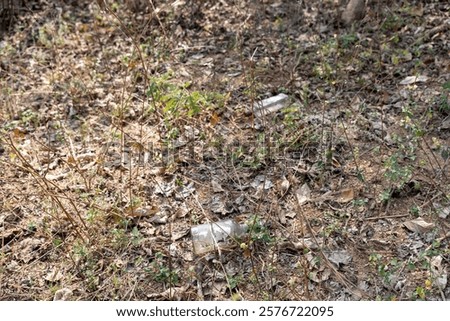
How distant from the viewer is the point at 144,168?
3.88m

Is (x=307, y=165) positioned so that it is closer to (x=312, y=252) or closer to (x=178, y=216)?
(x=312, y=252)

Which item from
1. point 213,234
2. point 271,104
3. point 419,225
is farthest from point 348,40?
point 213,234

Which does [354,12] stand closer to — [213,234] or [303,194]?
[303,194]

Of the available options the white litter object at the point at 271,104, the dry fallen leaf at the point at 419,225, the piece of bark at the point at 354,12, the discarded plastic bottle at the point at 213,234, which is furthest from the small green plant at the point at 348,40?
the discarded plastic bottle at the point at 213,234

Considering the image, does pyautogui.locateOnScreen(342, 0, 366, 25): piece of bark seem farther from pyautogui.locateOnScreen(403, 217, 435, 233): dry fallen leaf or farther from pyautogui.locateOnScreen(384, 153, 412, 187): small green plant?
pyautogui.locateOnScreen(403, 217, 435, 233): dry fallen leaf

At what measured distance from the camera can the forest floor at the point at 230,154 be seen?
3.17 m

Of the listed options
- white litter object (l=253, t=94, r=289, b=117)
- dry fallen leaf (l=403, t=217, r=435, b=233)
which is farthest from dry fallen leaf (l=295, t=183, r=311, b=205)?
white litter object (l=253, t=94, r=289, b=117)

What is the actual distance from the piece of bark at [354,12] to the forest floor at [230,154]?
0.08 metres

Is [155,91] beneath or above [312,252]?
above

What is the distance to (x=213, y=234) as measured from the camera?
327cm

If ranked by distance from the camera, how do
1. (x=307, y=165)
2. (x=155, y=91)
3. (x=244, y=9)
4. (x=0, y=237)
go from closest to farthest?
(x=0, y=237) → (x=307, y=165) → (x=155, y=91) → (x=244, y=9)

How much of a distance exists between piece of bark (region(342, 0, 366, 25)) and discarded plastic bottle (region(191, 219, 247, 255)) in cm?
274

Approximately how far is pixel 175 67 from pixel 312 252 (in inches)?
95.6
